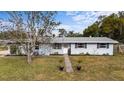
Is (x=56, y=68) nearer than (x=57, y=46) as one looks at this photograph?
Yes

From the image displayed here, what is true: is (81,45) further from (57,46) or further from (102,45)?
(57,46)

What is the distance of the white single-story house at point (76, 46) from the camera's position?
646 cm

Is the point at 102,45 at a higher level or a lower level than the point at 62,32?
lower

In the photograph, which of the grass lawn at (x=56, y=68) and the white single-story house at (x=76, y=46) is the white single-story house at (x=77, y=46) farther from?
the grass lawn at (x=56, y=68)

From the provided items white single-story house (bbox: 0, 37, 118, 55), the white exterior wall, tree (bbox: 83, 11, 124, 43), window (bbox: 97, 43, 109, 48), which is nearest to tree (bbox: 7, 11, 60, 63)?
white single-story house (bbox: 0, 37, 118, 55)

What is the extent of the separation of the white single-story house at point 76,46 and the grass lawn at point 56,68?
0.17 m

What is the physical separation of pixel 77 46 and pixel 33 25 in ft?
3.65

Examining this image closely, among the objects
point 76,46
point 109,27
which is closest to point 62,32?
point 76,46

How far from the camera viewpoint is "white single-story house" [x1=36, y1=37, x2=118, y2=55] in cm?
647

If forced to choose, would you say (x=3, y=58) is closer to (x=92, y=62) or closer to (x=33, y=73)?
(x=33, y=73)

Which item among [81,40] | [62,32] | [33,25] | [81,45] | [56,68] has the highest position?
[33,25]

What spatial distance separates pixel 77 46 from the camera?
686cm
